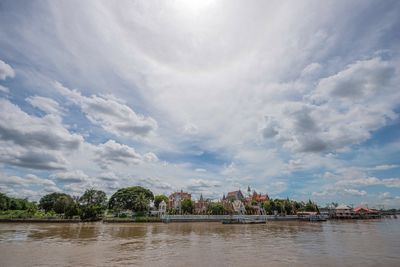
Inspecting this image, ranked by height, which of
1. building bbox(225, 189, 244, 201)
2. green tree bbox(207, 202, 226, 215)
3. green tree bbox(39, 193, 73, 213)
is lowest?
green tree bbox(207, 202, 226, 215)

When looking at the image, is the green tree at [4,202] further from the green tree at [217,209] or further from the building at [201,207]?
the green tree at [217,209]

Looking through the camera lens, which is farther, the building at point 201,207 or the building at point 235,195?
the building at point 235,195

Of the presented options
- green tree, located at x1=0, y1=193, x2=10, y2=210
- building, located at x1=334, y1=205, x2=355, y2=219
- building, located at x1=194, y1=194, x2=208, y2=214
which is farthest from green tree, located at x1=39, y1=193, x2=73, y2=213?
building, located at x1=334, y1=205, x2=355, y2=219

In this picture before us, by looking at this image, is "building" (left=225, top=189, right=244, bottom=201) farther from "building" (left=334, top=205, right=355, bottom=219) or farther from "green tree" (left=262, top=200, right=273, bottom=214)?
"building" (left=334, top=205, right=355, bottom=219)

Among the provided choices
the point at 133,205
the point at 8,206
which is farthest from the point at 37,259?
the point at 8,206

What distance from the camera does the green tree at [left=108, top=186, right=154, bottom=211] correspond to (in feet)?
250

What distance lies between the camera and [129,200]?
78438 mm

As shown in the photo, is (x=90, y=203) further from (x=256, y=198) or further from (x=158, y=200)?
(x=256, y=198)

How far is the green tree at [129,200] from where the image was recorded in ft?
250

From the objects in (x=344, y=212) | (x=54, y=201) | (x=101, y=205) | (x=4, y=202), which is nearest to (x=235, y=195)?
(x=344, y=212)

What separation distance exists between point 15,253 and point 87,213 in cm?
4816

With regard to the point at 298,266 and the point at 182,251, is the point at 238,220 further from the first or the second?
the point at 298,266

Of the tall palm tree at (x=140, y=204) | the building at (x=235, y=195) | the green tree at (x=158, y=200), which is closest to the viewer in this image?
the tall palm tree at (x=140, y=204)

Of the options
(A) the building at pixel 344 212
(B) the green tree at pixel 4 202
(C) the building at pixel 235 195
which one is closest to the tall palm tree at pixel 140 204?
(B) the green tree at pixel 4 202
